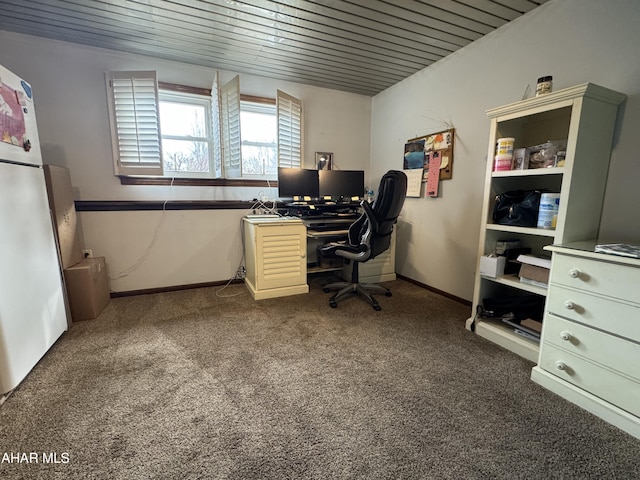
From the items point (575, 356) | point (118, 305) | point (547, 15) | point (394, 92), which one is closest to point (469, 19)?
point (547, 15)

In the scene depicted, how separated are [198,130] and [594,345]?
349 cm

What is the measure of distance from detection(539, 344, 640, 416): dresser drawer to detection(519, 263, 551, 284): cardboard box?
405 millimetres

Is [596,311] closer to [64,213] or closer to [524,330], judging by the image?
[524,330]

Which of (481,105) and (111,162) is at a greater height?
(481,105)

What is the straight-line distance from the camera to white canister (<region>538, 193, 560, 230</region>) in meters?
1.61

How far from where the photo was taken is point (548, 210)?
64.5 inches

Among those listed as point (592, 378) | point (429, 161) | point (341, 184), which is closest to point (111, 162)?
point (341, 184)

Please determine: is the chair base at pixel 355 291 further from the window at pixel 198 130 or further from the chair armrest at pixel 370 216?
the window at pixel 198 130

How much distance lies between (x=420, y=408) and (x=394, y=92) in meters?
3.22

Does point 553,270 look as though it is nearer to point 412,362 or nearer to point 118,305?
point 412,362

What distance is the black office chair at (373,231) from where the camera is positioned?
86.4 inches

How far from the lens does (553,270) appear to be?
58.4 inches

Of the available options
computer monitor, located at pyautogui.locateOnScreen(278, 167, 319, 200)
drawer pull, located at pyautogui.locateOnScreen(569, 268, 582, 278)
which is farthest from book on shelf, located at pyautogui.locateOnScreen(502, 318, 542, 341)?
computer monitor, located at pyautogui.locateOnScreen(278, 167, 319, 200)

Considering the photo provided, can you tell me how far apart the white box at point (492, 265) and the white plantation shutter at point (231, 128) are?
232 cm
